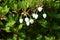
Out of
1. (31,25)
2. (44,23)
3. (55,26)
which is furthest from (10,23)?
(55,26)

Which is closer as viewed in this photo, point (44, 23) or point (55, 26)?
point (44, 23)

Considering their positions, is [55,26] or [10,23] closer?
[10,23]

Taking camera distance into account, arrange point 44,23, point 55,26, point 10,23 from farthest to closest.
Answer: point 55,26 < point 44,23 < point 10,23

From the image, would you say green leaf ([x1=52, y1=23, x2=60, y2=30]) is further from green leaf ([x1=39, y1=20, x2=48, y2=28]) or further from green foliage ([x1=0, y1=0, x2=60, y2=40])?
green leaf ([x1=39, y1=20, x2=48, y2=28])

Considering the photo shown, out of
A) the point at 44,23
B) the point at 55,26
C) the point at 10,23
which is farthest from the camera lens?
the point at 55,26

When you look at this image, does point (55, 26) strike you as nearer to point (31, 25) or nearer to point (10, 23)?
point (31, 25)

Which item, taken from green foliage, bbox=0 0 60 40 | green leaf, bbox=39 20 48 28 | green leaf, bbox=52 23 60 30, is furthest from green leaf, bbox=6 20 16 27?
green leaf, bbox=52 23 60 30

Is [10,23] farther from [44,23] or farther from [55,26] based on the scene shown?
[55,26]

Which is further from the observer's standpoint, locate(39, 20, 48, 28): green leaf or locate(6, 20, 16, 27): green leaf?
locate(39, 20, 48, 28): green leaf

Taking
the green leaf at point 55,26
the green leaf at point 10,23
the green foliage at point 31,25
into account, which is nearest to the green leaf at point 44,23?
the green foliage at point 31,25

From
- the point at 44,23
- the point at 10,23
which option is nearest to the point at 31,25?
the point at 44,23

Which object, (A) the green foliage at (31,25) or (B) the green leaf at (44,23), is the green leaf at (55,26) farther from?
(B) the green leaf at (44,23)

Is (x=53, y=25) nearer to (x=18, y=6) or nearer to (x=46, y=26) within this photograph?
(x=46, y=26)
